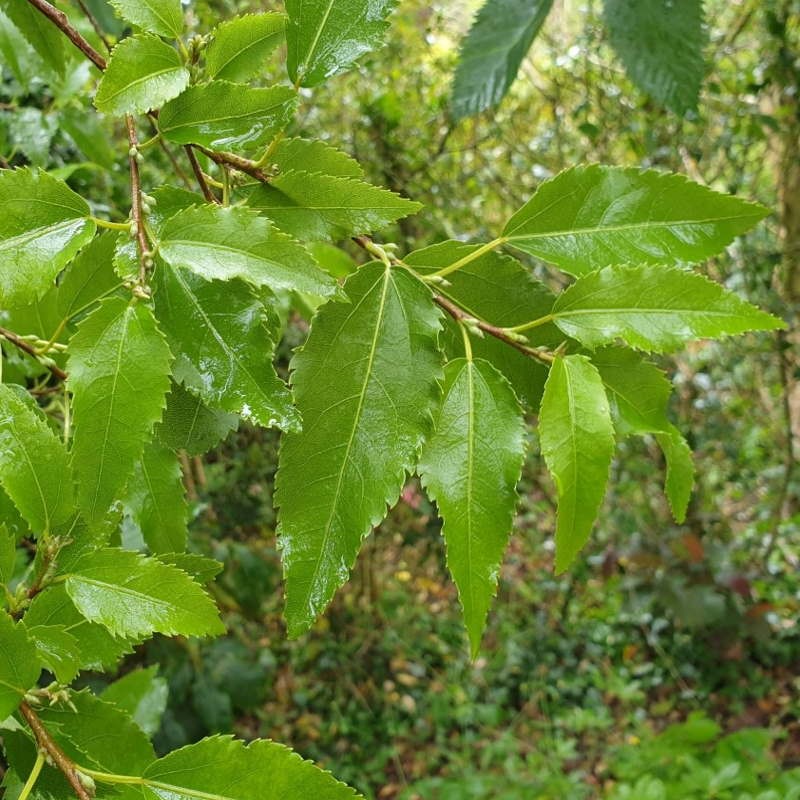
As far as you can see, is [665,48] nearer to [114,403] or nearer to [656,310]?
[656,310]

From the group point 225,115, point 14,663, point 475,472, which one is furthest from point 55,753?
point 225,115

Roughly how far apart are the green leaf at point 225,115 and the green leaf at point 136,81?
16mm

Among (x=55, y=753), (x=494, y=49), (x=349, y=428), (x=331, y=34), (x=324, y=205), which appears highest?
(x=494, y=49)

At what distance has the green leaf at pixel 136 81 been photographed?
517 millimetres

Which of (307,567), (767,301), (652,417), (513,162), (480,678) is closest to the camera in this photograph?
(307,567)

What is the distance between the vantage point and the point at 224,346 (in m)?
0.50

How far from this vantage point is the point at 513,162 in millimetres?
3729

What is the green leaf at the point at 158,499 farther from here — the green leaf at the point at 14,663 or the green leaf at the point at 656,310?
the green leaf at the point at 656,310

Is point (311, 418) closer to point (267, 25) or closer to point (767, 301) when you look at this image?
point (267, 25)

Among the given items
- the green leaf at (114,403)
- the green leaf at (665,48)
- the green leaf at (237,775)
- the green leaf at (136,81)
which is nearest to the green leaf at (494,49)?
the green leaf at (665,48)

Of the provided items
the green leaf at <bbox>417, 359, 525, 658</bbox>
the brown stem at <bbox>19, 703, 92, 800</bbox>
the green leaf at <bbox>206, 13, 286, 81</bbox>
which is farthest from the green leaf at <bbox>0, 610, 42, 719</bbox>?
the green leaf at <bbox>206, 13, 286, 81</bbox>

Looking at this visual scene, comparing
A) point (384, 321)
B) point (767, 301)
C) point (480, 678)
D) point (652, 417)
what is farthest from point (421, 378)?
point (480, 678)

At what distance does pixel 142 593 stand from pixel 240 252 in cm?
24

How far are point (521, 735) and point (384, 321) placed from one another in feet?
10.1
